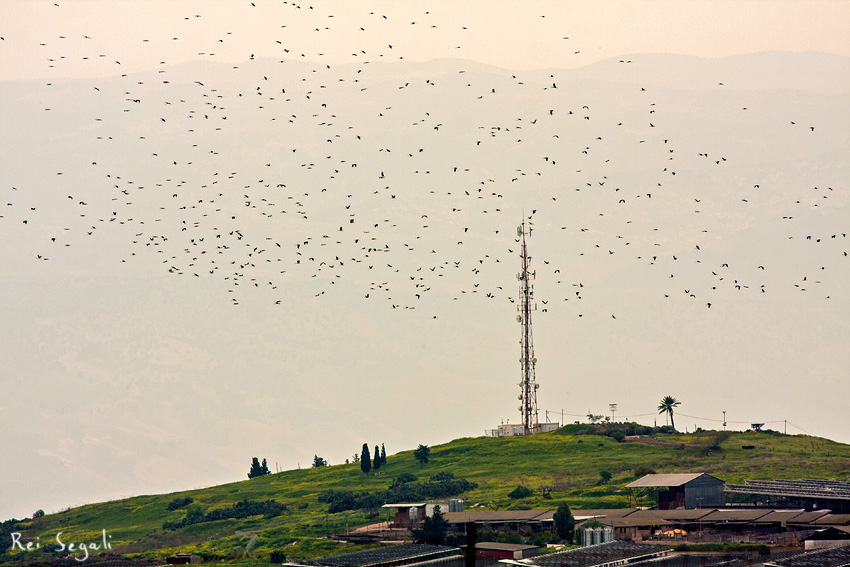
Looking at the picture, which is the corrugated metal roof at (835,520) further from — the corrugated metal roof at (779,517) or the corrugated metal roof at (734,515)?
the corrugated metal roof at (734,515)

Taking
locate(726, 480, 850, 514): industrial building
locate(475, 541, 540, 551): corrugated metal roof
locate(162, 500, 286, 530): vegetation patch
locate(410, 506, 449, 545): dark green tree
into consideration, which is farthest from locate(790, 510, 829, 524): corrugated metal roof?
locate(162, 500, 286, 530): vegetation patch

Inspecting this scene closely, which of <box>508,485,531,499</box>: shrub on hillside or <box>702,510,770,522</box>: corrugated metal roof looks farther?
<box>508,485,531,499</box>: shrub on hillside

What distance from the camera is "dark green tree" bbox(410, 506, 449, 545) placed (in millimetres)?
132500

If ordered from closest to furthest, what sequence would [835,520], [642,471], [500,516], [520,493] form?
[835,520], [500,516], [520,493], [642,471]

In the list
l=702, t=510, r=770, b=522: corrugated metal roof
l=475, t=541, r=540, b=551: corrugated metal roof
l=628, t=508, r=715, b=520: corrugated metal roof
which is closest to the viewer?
l=475, t=541, r=540, b=551: corrugated metal roof

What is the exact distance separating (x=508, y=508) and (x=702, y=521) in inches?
1374

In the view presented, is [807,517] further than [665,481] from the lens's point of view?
No

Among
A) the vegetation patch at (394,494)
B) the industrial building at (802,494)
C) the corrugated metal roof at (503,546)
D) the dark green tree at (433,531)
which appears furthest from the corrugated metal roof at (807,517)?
the vegetation patch at (394,494)

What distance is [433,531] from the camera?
13450 cm

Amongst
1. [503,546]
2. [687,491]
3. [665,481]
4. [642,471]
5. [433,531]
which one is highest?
[642,471]

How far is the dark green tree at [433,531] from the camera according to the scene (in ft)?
435

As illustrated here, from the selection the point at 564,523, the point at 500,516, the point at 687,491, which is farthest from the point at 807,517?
the point at 500,516

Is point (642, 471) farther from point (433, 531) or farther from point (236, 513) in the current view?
point (236, 513)

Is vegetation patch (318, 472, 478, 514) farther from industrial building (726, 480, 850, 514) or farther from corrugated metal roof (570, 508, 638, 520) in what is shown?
industrial building (726, 480, 850, 514)
